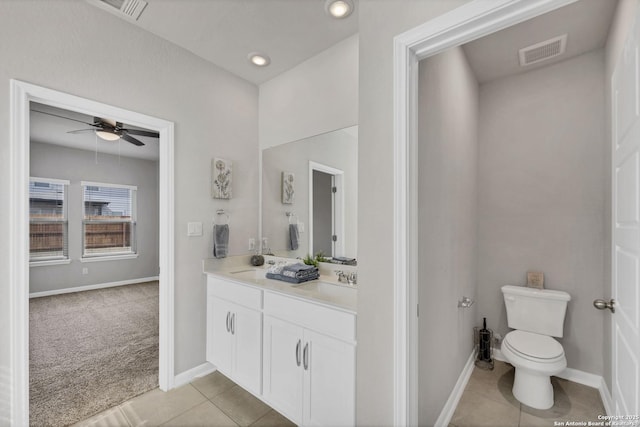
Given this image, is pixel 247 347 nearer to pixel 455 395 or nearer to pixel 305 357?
pixel 305 357

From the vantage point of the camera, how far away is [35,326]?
3541mm

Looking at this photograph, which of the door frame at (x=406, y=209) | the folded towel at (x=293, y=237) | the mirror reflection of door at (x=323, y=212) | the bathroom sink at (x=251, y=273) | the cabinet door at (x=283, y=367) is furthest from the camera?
the folded towel at (x=293, y=237)

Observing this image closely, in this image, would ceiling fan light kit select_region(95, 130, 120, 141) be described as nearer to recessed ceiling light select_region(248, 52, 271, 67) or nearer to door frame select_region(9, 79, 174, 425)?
door frame select_region(9, 79, 174, 425)

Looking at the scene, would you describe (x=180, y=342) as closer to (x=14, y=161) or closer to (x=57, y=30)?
(x=14, y=161)

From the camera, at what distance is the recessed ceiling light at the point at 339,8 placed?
5.93 feet

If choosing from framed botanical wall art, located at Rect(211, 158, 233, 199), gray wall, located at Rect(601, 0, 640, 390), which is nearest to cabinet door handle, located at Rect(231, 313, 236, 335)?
framed botanical wall art, located at Rect(211, 158, 233, 199)

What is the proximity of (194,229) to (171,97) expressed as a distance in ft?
3.46

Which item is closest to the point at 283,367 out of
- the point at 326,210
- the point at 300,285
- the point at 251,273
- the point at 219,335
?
the point at 300,285

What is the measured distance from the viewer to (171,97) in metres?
2.26

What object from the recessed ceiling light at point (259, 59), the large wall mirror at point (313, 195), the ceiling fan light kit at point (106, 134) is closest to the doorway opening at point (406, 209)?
the large wall mirror at point (313, 195)

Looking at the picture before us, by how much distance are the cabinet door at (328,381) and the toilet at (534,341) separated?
133cm

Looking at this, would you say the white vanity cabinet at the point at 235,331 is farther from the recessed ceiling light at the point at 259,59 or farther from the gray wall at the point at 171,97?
the recessed ceiling light at the point at 259,59

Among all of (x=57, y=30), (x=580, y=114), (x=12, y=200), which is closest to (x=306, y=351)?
(x=12, y=200)

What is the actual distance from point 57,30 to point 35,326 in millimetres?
3643
